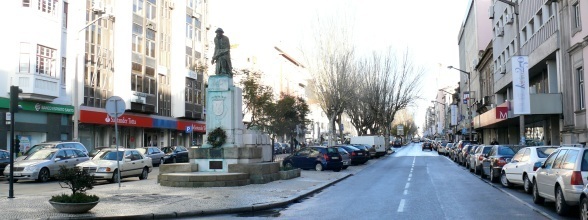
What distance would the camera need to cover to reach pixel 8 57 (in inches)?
1184

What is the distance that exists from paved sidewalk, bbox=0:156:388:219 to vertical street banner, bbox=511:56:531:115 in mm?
13035

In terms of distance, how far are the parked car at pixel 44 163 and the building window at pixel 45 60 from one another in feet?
32.9

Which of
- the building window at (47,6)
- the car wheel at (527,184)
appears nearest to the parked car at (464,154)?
the car wheel at (527,184)

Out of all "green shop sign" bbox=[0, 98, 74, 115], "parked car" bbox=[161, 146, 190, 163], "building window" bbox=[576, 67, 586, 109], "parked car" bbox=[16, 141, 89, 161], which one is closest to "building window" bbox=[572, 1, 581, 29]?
"building window" bbox=[576, 67, 586, 109]

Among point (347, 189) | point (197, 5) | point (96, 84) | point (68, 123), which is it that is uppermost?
point (197, 5)

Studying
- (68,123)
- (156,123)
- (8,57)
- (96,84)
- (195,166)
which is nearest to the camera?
(195,166)

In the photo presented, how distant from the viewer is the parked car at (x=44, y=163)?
21172mm

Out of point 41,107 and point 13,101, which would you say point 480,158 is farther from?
point 41,107

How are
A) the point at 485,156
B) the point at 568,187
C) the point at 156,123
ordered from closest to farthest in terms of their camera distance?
1. the point at 568,187
2. the point at 485,156
3. the point at 156,123

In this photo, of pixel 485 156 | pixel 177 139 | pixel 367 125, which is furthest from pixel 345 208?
pixel 367 125

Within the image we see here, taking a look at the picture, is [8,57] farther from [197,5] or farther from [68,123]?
[197,5]

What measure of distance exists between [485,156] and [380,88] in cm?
3262

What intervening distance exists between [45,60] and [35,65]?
1091 millimetres

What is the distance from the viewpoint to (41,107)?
107 feet
